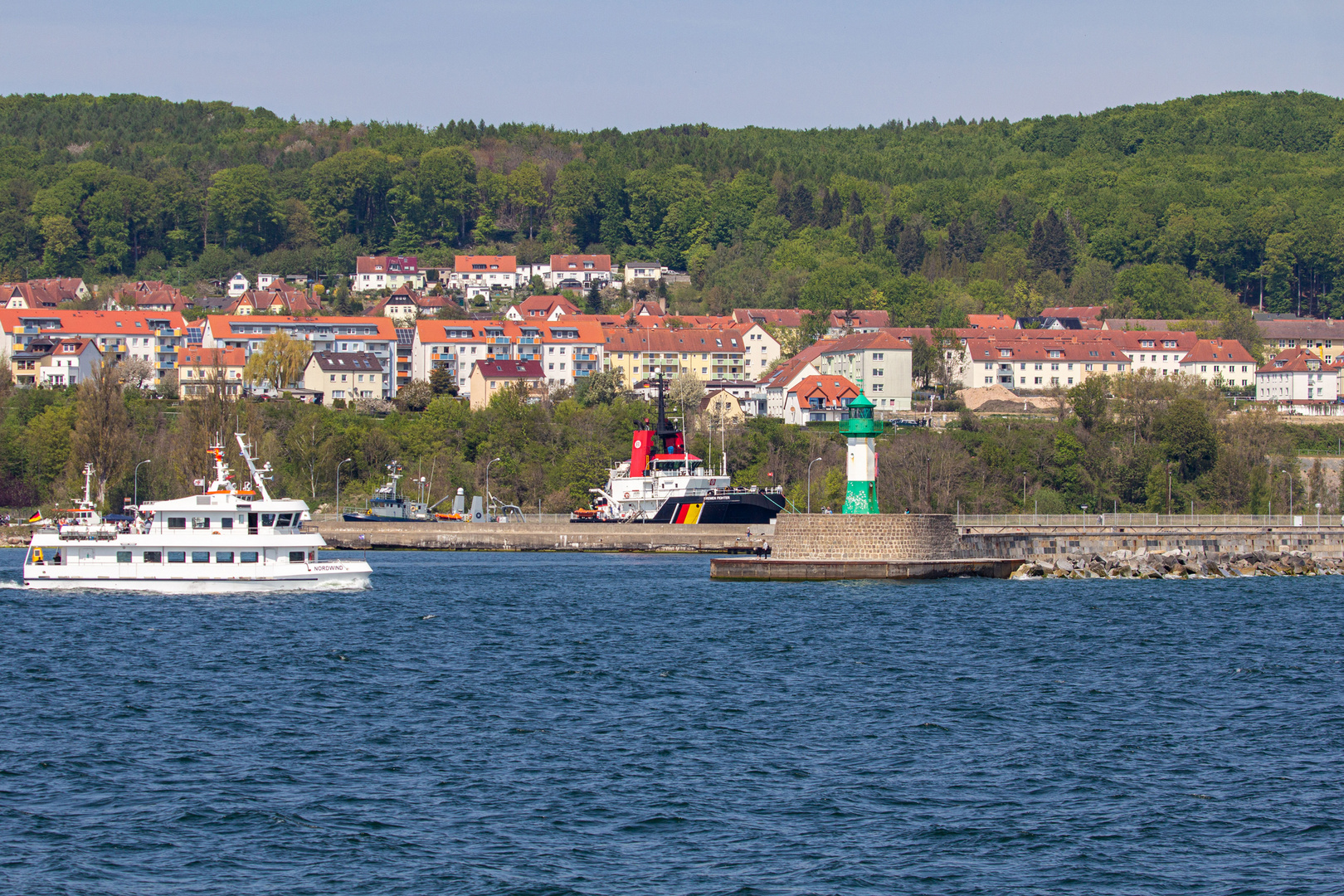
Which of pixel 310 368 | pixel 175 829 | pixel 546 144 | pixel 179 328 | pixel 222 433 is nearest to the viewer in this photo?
pixel 175 829

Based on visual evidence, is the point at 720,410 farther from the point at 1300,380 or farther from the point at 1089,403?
the point at 1300,380

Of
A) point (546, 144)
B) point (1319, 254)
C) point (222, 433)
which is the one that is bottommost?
point (222, 433)

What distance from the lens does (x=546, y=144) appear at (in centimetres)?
19912

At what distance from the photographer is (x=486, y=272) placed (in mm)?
154625

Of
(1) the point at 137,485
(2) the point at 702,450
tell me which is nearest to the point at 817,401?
(2) the point at 702,450

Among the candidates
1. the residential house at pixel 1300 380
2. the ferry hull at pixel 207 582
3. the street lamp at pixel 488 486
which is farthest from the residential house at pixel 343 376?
the residential house at pixel 1300 380

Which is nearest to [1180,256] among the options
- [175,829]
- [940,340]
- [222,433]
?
[940,340]

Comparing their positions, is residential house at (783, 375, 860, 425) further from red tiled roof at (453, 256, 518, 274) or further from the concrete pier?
red tiled roof at (453, 256, 518, 274)

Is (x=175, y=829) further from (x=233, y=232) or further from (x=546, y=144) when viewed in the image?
(x=546, y=144)

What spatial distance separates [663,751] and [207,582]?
2315cm

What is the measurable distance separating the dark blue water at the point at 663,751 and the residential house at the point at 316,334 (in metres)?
74.7

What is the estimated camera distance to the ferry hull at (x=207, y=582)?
42812mm

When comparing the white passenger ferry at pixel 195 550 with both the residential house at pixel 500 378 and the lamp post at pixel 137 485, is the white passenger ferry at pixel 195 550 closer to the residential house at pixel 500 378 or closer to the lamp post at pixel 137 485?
the lamp post at pixel 137 485

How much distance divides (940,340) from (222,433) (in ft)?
185
